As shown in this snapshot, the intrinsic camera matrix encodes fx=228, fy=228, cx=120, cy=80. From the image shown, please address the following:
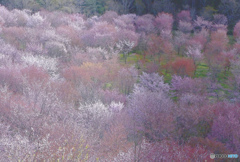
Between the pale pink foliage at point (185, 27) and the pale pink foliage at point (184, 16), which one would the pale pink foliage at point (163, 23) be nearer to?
the pale pink foliage at point (185, 27)

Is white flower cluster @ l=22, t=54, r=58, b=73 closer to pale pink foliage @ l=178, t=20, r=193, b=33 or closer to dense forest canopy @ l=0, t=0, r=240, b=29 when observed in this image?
dense forest canopy @ l=0, t=0, r=240, b=29

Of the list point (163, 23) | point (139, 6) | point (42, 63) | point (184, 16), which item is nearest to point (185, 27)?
point (163, 23)

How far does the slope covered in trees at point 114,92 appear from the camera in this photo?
14.5 m

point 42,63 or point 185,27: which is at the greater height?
point 185,27

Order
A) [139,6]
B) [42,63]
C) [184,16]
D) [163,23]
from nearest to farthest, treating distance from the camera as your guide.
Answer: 1. [42,63]
2. [163,23]
3. [184,16]
4. [139,6]

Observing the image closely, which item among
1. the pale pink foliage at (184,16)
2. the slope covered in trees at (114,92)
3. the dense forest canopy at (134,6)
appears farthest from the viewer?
the pale pink foliage at (184,16)

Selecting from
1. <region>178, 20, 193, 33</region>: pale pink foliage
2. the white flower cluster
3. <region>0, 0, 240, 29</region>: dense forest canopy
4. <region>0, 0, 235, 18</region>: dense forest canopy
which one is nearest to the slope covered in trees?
the white flower cluster

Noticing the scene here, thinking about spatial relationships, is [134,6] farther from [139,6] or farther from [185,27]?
[185,27]

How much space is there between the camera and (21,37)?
37156 mm

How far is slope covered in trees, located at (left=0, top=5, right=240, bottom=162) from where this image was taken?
14457 mm

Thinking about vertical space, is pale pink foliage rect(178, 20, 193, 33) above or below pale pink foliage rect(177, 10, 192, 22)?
below

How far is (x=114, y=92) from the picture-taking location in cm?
2814

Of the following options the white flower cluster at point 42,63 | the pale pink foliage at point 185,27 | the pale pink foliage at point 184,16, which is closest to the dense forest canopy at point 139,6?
the pale pink foliage at point 184,16

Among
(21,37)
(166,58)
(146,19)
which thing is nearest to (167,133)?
(166,58)
